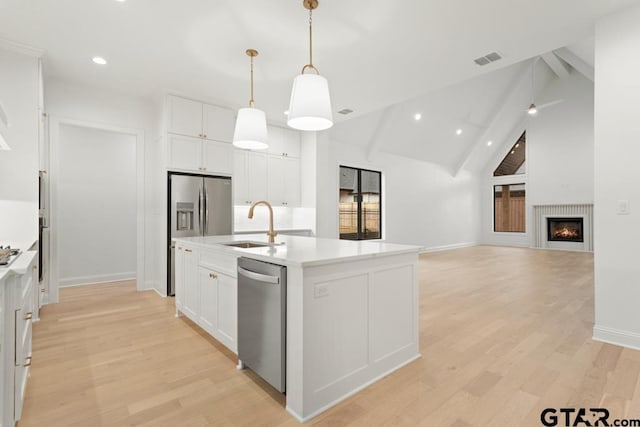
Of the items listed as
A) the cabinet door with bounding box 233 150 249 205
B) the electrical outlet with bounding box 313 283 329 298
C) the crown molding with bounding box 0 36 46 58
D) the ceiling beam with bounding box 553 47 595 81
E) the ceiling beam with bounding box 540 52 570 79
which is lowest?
the electrical outlet with bounding box 313 283 329 298

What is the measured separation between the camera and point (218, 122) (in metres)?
4.81

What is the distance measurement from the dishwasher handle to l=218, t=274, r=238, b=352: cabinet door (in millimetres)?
209

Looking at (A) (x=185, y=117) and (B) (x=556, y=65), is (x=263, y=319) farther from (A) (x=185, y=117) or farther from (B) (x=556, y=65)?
(B) (x=556, y=65)

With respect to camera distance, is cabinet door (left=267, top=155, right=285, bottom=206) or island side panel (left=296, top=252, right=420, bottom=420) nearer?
island side panel (left=296, top=252, right=420, bottom=420)

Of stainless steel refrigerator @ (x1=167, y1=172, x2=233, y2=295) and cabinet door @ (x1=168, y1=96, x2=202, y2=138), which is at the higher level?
cabinet door @ (x1=168, y1=96, x2=202, y2=138)

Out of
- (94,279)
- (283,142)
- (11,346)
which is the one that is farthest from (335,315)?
(94,279)

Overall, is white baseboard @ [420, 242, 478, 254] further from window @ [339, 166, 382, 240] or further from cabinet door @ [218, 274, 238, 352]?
cabinet door @ [218, 274, 238, 352]

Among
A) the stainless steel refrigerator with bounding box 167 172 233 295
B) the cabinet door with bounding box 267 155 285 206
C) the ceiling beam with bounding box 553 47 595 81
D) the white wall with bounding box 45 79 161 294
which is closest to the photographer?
the white wall with bounding box 45 79 161 294

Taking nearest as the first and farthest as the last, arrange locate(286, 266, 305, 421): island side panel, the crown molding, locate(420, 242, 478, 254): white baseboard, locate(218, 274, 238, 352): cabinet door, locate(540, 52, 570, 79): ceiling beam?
locate(286, 266, 305, 421): island side panel
locate(218, 274, 238, 352): cabinet door
the crown molding
locate(540, 52, 570, 79): ceiling beam
locate(420, 242, 478, 254): white baseboard

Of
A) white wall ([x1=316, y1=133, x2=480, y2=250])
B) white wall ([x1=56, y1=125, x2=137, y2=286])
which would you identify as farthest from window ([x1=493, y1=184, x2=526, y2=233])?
white wall ([x1=56, y1=125, x2=137, y2=286])

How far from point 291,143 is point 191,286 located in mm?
3575

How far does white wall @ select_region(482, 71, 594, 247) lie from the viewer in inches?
339

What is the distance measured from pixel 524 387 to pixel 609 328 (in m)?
1.32

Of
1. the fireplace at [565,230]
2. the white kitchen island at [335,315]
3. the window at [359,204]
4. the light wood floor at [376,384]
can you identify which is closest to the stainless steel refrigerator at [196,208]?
the light wood floor at [376,384]
